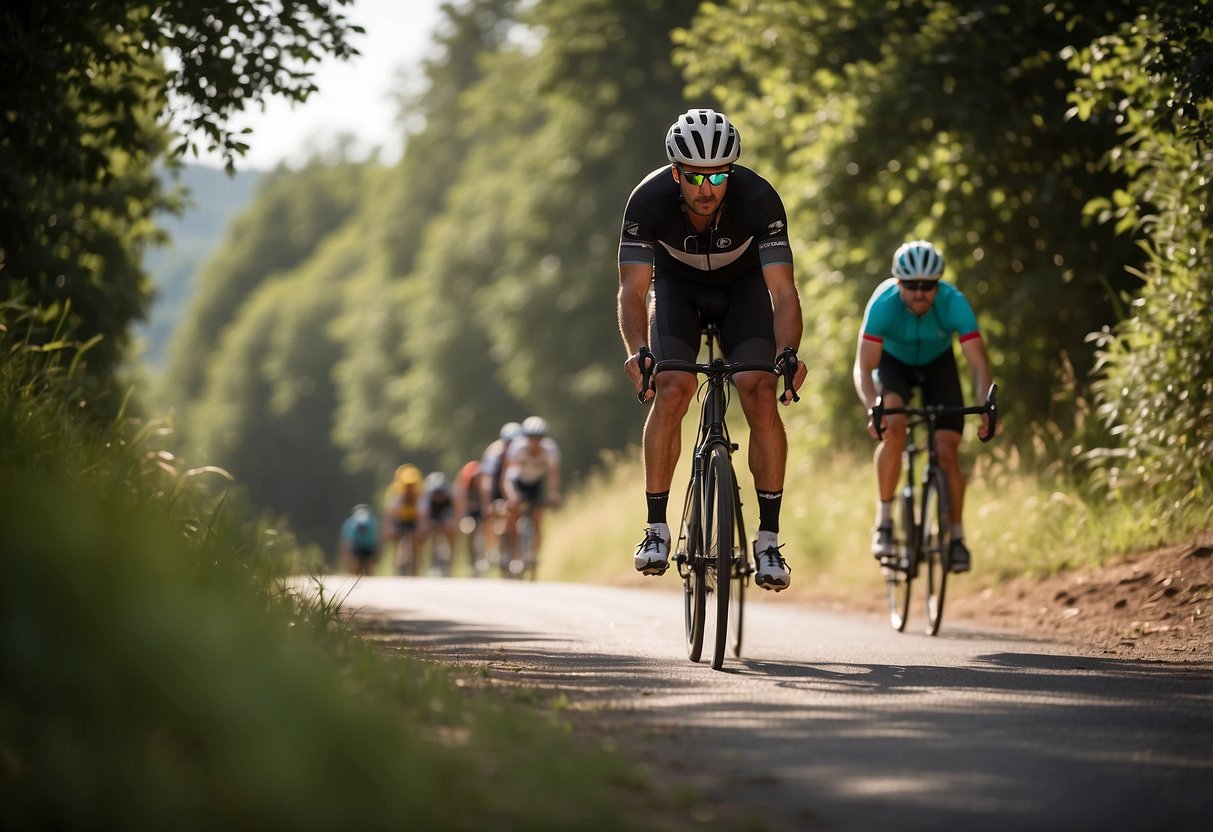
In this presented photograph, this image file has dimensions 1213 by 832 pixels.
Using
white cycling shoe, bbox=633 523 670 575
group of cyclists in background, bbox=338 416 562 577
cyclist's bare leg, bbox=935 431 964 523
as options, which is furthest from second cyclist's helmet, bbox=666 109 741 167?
group of cyclists in background, bbox=338 416 562 577

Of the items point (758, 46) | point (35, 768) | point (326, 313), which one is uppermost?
point (326, 313)

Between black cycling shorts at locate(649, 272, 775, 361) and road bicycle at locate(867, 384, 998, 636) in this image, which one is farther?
road bicycle at locate(867, 384, 998, 636)

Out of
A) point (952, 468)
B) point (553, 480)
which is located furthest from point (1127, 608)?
point (553, 480)

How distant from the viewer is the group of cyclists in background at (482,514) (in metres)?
22.2

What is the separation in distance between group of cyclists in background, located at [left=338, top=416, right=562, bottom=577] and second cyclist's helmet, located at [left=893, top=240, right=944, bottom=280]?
8463 millimetres

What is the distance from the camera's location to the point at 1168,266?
11234mm

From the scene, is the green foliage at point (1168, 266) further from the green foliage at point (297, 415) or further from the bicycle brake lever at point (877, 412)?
the green foliage at point (297, 415)

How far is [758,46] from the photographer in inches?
687

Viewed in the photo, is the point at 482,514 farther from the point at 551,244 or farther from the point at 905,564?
the point at 905,564

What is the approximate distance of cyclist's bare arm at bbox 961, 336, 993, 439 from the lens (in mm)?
9867

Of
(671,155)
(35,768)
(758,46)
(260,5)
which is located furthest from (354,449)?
(35,768)

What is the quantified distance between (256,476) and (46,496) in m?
58.9

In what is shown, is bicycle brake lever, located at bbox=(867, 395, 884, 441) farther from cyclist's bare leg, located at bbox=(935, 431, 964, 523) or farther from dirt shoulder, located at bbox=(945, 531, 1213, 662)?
dirt shoulder, located at bbox=(945, 531, 1213, 662)

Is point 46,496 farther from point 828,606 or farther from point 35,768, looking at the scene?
point 828,606
